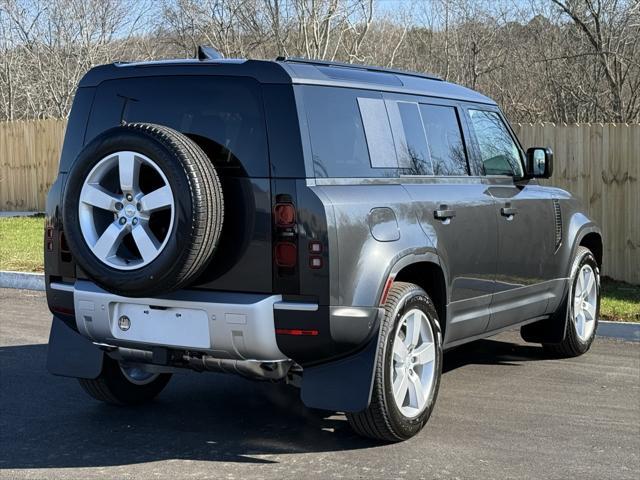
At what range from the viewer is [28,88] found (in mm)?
27141

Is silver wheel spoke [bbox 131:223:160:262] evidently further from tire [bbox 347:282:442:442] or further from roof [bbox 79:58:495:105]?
tire [bbox 347:282:442:442]

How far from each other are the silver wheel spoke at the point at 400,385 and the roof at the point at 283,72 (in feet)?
5.41

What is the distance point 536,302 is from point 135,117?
3372 millimetres

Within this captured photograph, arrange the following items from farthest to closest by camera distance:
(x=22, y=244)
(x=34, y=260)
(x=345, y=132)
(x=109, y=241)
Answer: (x=22, y=244) → (x=34, y=260) → (x=345, y=132) → (x=109, y=241)

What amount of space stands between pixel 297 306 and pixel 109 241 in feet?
3.41

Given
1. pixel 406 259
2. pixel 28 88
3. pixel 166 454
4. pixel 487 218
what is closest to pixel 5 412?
pixel 166 454

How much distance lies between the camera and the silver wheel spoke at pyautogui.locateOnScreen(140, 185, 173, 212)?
4867 mm

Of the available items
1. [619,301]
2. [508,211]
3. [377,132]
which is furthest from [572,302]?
[377,132]

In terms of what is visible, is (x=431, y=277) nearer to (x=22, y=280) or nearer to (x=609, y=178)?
(x=609, y=178)

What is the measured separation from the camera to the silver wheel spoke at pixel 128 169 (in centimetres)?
496

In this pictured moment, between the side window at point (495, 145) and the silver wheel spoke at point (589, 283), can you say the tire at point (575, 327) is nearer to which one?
the silver wheel spoke at point (589, 283)

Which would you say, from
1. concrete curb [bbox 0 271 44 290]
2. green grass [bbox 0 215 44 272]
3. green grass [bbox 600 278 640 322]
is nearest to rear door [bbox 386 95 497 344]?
green grass [bbox 600 278 640 322]

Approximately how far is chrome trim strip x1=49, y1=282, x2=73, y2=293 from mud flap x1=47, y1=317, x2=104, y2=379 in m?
0.30

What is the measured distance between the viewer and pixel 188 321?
5.12 meters
